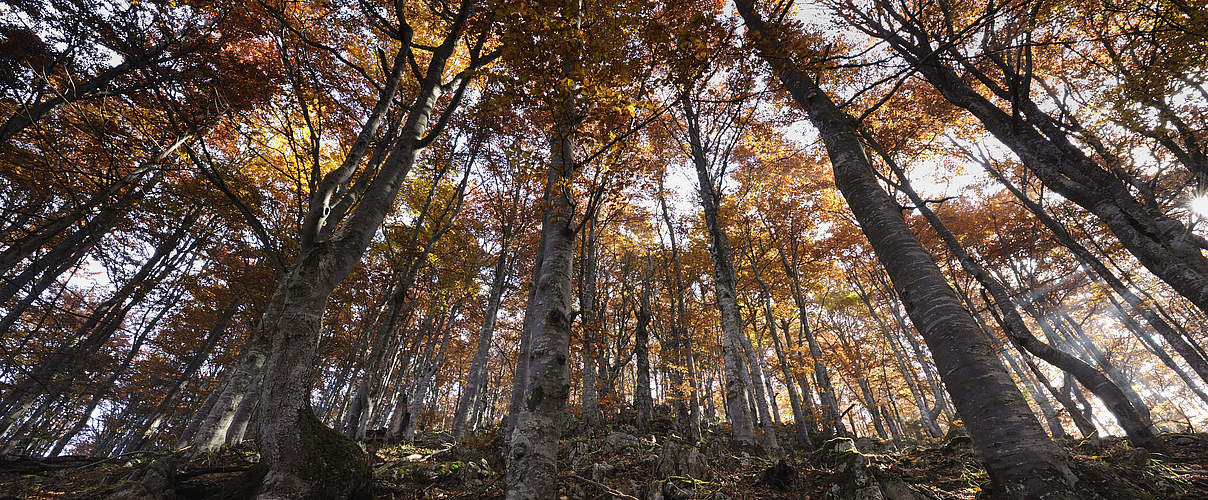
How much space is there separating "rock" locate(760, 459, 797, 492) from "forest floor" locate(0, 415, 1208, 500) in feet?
0.04

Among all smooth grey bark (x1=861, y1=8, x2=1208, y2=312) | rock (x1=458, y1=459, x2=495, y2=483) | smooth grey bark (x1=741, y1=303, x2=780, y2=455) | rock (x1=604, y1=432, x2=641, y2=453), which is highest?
smooth grey bark (x1=861, y1=8, x2=1208, y2=312)

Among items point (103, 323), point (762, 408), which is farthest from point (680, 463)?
point (103, 323)

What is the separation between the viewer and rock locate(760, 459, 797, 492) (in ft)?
15.2

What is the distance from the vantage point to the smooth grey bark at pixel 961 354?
2.28 metres

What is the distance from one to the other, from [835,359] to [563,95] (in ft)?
67.3

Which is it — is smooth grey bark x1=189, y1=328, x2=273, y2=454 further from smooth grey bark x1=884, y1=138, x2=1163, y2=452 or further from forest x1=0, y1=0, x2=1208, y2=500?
smooth grey bark x1=884, y1=138, x2=1163, y2=452

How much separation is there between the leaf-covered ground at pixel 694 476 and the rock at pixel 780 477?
0.04 ft

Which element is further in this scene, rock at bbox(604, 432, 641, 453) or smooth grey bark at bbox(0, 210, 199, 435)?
smooth grey bark at bbox(0, 210, 199, 435)

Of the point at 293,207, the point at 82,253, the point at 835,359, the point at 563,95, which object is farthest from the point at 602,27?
the point at 835,359

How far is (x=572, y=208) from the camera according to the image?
4.27 meters

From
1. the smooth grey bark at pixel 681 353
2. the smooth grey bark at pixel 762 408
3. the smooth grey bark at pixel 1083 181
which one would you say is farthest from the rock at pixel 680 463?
the smooth grey bark at pixel 1083 181

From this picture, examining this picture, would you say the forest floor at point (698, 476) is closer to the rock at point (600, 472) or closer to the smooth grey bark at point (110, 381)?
the rock at point (600, 472)

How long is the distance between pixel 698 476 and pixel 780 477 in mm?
1024

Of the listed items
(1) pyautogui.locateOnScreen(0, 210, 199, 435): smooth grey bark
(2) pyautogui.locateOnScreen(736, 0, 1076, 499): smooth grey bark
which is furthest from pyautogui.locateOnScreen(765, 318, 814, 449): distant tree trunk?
(1) pyautogui.locateOnScreen(0, 210, 199, 435): smooth grey bark
